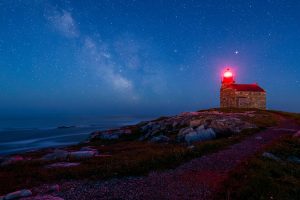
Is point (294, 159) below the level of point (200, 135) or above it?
below

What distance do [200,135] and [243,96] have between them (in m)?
60.4

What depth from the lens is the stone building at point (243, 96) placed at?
8306 cm

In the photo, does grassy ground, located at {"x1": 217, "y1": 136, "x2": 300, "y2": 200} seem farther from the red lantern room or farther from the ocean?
the red lantern room

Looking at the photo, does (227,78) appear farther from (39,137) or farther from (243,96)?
(39,137)

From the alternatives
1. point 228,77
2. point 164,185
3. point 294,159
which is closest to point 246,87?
point 228,77

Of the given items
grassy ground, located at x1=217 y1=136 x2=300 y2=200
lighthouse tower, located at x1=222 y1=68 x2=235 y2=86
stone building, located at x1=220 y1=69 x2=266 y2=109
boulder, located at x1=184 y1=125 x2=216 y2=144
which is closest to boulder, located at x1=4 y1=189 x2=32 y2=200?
grassy ground, located at x1=217 y1=136 x2=300 y2=200

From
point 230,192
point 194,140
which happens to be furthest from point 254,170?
point 194,140

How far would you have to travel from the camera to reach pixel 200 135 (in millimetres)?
29188

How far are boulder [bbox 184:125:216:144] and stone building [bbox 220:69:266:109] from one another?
2259 inches

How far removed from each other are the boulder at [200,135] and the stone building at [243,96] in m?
57.4

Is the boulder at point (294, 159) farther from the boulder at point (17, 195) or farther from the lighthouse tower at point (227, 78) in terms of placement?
the lighthouse tower at point (227, 78)

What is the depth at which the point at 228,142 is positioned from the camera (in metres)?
24.0

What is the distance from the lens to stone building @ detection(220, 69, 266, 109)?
8306cm

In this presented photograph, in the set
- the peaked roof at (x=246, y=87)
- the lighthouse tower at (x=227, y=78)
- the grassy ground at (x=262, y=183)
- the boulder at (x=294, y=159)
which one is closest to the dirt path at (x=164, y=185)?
the grassy ground at (x=262, y=183)
